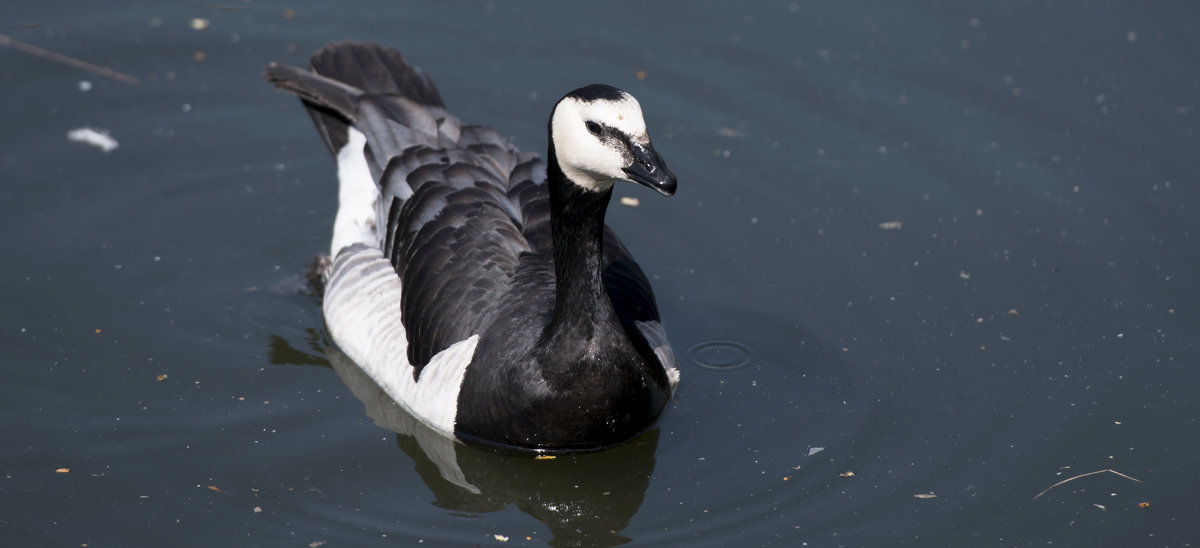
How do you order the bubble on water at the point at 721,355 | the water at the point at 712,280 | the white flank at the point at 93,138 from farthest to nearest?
1. the white flank at the point at 93,138
2. the bubble on water at the point at 721,355
3. the water at the point at 712,280

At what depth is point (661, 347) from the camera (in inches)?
304

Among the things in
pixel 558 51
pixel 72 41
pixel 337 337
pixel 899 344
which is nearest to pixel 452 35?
pixel 558 51

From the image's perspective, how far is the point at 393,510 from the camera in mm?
6879

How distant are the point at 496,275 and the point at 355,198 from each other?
6.13 ft

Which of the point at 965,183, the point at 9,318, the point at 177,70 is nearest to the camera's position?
the point at 9,318

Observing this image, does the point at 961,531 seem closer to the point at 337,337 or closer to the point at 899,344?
the point at 899,344

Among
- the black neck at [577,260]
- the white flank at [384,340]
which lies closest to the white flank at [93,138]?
the white flank at [384,340]

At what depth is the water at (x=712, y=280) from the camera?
22.8ft

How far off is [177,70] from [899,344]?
619 centimetres

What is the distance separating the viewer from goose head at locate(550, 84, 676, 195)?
623cm

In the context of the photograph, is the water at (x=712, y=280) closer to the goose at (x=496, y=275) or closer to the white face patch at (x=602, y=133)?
the goose at (x=496, y=275)

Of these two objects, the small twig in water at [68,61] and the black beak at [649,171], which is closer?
the black beak at [649,171]

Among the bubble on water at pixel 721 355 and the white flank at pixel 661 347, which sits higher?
the white flank at pixel 661 347

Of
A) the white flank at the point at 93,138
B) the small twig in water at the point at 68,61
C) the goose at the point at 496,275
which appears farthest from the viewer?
the small twig in water at the point at 68,61
